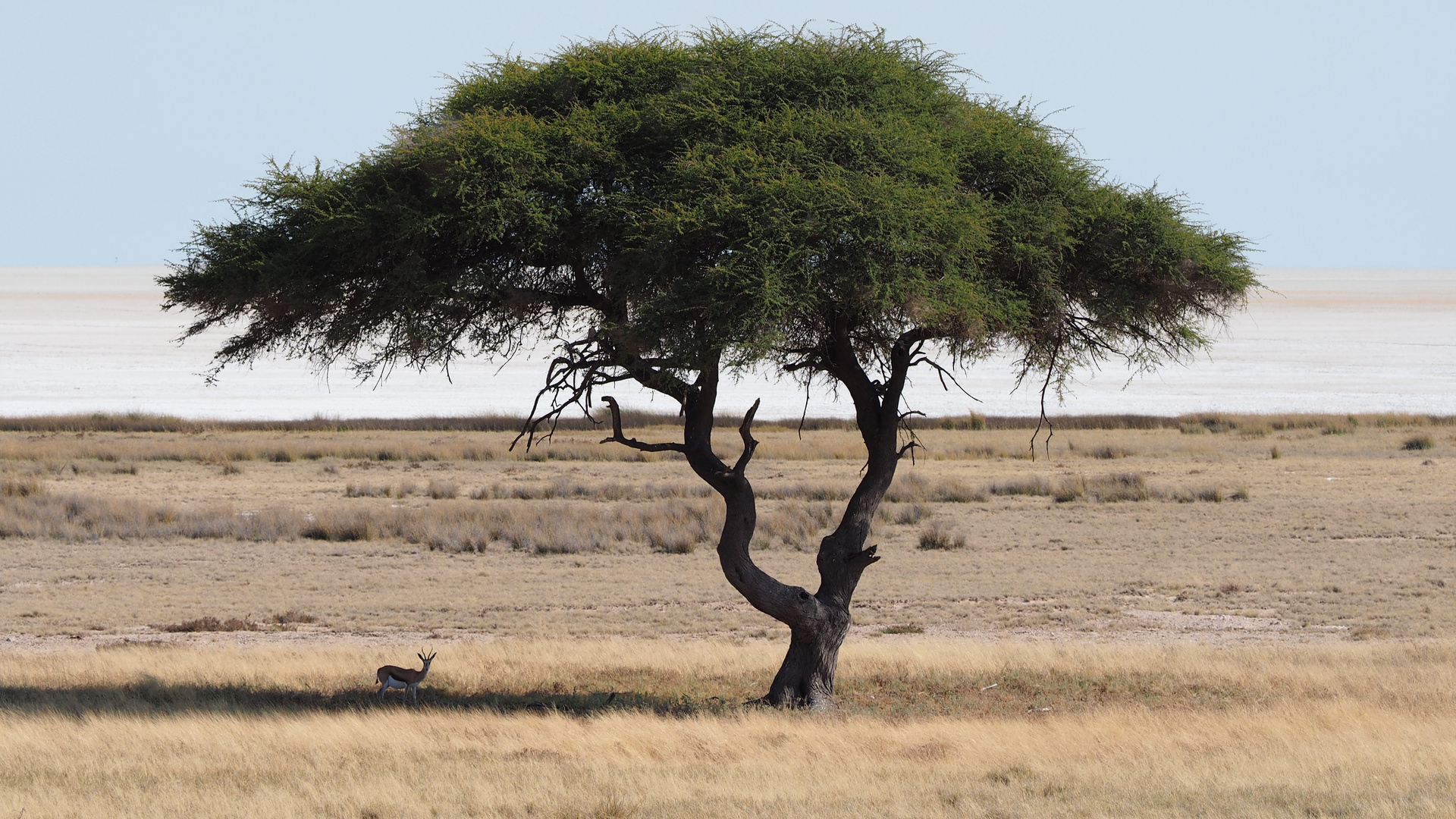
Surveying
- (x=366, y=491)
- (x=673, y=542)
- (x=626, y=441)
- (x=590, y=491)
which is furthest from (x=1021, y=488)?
(x=626, y=441)

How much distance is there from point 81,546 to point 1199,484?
28.4m

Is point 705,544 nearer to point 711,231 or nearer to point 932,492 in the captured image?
point 932,492

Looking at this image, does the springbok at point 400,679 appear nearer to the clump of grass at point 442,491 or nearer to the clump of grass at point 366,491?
the clump of grass at point 442,491

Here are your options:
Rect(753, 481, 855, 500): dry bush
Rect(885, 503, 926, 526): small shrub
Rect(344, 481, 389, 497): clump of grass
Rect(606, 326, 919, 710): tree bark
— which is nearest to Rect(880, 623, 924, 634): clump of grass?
Rect(606, 326, 919, 710): tree bark

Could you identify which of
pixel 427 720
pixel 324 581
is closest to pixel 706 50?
pixel 427 720

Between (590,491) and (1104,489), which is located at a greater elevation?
(1104,489)

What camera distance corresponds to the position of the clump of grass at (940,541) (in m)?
29.5

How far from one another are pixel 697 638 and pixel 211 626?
7.40 metres

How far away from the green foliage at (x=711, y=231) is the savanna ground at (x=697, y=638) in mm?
3802

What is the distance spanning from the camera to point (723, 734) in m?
12.6

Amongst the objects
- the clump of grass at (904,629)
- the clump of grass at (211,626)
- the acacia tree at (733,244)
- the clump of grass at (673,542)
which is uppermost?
the acacia tree at (733,244)

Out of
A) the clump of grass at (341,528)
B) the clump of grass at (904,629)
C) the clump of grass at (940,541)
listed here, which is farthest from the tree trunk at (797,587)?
the clump of grass at (341,528)

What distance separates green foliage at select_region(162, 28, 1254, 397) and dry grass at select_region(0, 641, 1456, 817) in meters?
3.60

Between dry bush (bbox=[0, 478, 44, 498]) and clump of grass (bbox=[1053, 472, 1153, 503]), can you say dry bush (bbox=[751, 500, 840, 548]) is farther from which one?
dry bush (bbox=[0, 478, 44, 498])
